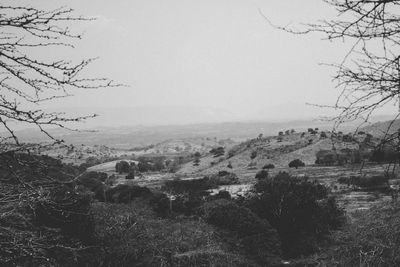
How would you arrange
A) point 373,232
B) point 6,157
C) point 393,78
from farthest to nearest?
point 373,232, point 6,157, point 393,78

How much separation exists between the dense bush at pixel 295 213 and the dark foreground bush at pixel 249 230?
151cm

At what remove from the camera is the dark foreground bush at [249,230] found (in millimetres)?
12328

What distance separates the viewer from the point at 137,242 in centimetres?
1162

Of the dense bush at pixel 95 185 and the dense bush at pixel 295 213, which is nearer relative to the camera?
the dense bush at pixel 295 213

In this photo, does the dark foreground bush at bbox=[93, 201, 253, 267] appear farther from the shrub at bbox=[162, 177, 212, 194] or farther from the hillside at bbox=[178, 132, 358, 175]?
the hillside at bbox=[178, 132, 358, 175]

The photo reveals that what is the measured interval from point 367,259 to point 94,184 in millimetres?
26913

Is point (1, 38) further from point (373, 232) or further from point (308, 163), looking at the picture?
point (308, 163)

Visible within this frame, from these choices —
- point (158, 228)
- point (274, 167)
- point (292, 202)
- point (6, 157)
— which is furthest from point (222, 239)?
point (274, 167)

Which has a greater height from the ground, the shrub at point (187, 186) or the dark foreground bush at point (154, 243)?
the dark foreground bush at point (154, 243)

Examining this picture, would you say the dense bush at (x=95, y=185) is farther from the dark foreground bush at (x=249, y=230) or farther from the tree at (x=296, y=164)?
the tree at (x=296, y=164)

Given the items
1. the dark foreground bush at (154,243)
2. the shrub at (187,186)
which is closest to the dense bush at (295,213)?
the dark foreground bush at (154,243)

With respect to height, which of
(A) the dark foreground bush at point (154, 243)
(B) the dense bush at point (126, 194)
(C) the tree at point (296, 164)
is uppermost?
(A) the dark foreground bush at point (154, 243)

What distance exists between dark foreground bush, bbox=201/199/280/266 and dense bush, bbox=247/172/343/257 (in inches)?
59.3

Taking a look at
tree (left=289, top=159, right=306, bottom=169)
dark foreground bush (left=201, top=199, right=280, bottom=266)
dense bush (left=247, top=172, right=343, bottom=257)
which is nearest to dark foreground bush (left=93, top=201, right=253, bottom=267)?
dark foreground bush (left=201, top=199, right=280, bottom=266)
